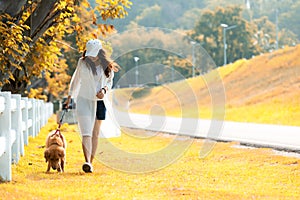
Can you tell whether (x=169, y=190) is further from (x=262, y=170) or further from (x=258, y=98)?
(x=258, y=98)

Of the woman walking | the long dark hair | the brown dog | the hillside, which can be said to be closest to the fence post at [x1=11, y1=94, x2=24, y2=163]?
the brown dog

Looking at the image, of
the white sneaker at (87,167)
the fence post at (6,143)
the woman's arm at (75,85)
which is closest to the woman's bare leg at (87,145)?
the white sneaker at (87,167)

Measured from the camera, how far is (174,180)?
9820mm

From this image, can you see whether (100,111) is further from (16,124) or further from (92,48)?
(16,124)

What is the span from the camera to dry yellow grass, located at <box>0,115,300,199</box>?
8.12 meters

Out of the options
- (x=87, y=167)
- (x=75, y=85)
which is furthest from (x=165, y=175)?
(x=75, y=85)

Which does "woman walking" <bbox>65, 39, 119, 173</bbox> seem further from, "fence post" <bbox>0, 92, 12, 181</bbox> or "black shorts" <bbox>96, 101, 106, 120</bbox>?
"fence post" <bbox>0, 92, 12, 181</bbox>

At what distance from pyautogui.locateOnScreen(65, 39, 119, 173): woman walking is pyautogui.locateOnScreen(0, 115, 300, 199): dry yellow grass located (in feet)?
2.22

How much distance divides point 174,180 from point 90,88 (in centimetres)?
209

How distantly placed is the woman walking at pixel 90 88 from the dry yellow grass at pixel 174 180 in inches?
26.7

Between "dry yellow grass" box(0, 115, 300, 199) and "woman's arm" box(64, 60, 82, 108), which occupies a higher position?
"woman's arm" box(64, 60, 82, 108)

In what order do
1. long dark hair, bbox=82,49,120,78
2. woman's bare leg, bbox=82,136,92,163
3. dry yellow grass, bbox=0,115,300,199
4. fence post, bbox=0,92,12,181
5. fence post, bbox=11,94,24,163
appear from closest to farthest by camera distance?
dry yellow grass, bbox=0,115,300,199 < fence post, bbox=0,92,12,181 < woman's bare leg, bbox=82,136,92,163 < long dark hair, bbox=82,49,120,78 < fence post, bbox=11,94,24,163

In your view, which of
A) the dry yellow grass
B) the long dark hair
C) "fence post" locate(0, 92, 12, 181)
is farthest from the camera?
the long dark hair

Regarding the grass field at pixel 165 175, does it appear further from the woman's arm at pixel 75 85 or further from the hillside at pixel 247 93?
the hillside at pixel 247 93
